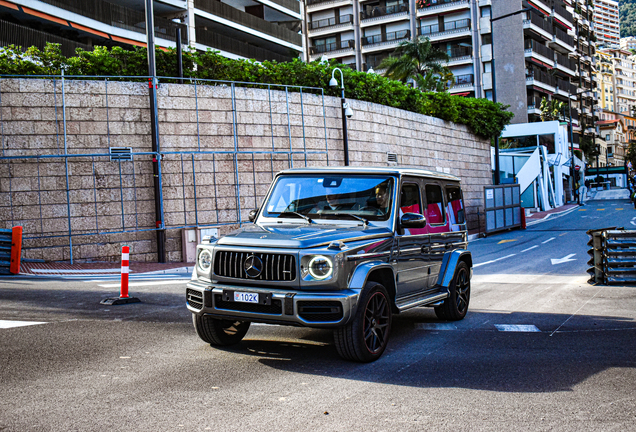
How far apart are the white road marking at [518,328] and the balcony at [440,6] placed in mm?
64155

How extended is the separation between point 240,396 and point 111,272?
1107 cm

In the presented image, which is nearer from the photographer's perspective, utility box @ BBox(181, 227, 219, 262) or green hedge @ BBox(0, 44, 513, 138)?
green hedge @ BBox(0, 44, 513, 138)

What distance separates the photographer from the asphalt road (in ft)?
14.7

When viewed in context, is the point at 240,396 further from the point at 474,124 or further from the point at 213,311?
the point at 474,124

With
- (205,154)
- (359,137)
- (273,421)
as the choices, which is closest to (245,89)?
(205,154)

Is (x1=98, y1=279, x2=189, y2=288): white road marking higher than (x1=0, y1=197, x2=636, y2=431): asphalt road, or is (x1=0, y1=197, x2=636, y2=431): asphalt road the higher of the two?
(x1=98, y1=279, x2=189, y2=288): white road marking

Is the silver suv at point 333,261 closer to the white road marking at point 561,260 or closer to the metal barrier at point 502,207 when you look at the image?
the white road marking at point 561,260

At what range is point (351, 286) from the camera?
19.2 feet

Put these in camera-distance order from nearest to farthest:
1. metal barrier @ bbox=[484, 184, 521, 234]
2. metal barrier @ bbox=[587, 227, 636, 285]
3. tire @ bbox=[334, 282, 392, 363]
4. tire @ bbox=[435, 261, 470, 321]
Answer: tire @ bbox=[334, 282, 392, 363]
tire @ bbox=[435, 261, 470, 321]
metal barrier @ bbox=[587, 227, 636, 285]
metal barrier @ bbox=[484, 184, 521, 234]

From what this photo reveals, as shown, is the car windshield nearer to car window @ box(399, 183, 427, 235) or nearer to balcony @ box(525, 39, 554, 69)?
car window @ box(399, 183, 427, 235)

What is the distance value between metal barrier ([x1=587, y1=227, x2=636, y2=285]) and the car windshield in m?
7.10

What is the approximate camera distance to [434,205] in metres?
8.26

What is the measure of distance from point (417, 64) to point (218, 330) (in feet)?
133

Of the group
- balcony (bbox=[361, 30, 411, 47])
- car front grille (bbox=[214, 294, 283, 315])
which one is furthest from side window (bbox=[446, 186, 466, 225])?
balcony (bbox=[361, 30, 411, 47])
